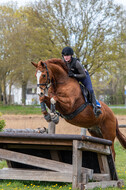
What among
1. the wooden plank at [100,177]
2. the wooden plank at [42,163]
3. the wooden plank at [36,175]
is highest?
the wooden plank at [42,163]

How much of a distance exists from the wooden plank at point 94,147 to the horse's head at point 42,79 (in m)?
1.34

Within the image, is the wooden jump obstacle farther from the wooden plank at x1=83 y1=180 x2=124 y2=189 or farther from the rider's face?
the rider's face

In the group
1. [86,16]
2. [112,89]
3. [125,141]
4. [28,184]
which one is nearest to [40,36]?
[86,16]

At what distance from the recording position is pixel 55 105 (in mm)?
5371

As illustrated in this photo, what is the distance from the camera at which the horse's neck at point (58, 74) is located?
559 centimetres

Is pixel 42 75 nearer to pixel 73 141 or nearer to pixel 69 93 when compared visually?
pixel 69 93

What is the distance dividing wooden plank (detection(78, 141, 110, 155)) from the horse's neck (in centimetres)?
157

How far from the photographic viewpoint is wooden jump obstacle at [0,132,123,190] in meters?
4.18

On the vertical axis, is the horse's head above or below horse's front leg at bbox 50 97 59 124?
above

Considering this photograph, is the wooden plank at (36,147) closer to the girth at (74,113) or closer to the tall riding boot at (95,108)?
the girth at (74,113)

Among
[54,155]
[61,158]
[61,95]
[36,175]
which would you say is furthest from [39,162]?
[61,95]

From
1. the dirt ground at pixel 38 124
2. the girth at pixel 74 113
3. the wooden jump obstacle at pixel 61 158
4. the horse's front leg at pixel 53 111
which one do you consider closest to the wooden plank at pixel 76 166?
the wooden jump obstacle at pixel 61 158

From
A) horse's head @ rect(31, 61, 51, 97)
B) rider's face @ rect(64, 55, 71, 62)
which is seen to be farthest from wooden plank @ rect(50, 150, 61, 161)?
rider's face @ rect(64, 55, 71, 62)

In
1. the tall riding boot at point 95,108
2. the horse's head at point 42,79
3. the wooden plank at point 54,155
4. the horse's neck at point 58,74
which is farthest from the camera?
the tall riding boot at point 95,108
